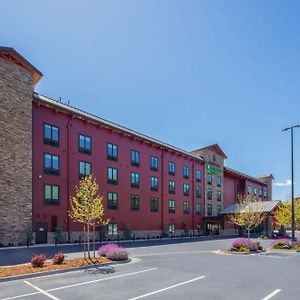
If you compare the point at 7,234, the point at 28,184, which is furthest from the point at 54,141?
the point at 7,234

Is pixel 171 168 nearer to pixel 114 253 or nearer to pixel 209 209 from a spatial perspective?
pixel 209 209

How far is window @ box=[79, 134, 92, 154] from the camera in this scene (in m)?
40.4

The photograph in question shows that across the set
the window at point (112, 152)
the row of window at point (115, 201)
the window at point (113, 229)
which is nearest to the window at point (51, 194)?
the row of window at point (115, 201)

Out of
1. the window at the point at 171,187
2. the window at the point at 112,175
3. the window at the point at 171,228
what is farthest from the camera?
the window at the point at 171,187

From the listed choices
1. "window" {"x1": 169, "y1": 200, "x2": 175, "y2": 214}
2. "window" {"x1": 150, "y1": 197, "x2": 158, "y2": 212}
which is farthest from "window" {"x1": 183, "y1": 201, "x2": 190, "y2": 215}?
"window" {"x1": 150, "y1": 197, "x2": 158, "y2": 212}

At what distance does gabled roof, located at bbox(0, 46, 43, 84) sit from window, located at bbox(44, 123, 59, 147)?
512 cm

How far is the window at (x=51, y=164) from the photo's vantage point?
119 ft

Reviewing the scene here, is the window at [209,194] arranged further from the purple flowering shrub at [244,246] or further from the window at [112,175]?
the purple flowering shrub at [244,246]

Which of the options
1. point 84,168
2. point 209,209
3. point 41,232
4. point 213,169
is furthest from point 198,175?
point 41,232

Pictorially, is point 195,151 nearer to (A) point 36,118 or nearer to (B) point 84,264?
(A) point 36,118

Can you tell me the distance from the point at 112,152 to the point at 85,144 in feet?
15.1

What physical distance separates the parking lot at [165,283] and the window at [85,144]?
23.5m

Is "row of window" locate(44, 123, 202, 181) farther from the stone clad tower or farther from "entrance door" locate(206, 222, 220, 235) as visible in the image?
"entrance door" locate(206, 222, 220, 235)

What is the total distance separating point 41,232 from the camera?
3484 centimetres
